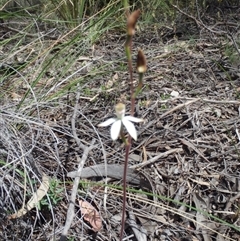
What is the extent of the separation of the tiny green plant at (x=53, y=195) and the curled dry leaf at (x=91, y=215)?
9 cm

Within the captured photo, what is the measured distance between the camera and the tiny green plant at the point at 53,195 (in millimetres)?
1752

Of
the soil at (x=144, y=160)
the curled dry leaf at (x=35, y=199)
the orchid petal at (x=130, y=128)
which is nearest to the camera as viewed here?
the orchid petal at (x=130, y=128)

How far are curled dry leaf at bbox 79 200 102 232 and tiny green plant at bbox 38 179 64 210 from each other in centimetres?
9

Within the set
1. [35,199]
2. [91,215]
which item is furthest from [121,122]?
[91,215]

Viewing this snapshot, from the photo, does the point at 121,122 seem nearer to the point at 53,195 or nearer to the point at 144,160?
the point at 53,195

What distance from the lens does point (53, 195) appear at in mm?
1787

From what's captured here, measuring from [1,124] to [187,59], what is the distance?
4.64 ft

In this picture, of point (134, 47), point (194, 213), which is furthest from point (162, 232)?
point (134, 47)

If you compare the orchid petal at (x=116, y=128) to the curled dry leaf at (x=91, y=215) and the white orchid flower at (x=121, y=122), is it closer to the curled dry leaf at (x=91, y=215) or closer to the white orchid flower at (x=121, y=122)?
the white orchid flower at (x=121, y=122)

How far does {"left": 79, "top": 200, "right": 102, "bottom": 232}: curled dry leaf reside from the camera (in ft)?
5.91

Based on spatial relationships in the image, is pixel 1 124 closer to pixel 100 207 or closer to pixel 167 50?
pixel 100 207

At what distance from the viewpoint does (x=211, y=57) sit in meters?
2.93

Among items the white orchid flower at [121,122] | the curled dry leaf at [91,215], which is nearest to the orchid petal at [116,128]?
the white orchid flower at [121,122]

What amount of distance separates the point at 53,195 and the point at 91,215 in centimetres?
16
